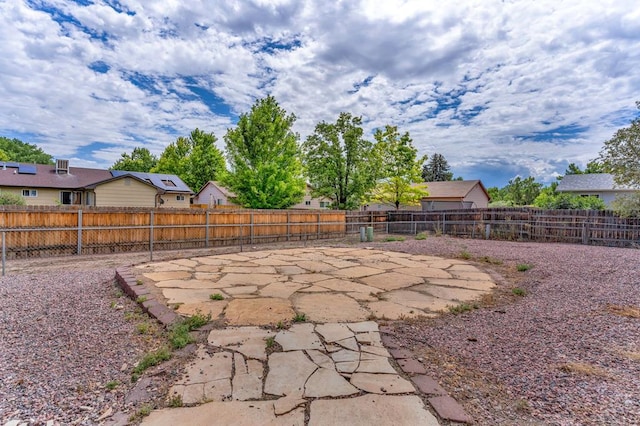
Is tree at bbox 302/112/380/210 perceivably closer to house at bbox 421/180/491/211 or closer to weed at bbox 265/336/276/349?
house at bbox 421/180/491/211

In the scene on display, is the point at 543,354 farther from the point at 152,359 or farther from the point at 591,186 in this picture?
the point at 591,186

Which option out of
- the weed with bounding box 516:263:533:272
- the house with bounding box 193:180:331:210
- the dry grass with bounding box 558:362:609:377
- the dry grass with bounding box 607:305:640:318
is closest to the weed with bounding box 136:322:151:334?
the dry grass with bounding box 558:362:609:377

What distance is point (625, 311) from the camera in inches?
141

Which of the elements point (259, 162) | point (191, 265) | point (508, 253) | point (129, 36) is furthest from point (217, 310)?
point (259, 162)

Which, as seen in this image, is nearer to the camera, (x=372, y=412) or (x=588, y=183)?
(x=372, y=412)

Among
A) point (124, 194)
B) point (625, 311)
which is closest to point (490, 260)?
point (625, 311)

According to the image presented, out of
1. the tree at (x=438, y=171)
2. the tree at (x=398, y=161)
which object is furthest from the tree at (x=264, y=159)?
the tree at (x=438, y=171)

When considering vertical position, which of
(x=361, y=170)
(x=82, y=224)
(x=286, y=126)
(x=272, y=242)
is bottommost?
(x=272, y=242)

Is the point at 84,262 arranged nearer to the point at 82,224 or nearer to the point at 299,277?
the point at 82,224

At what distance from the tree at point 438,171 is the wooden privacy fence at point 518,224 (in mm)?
28842

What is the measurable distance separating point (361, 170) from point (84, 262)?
1371 centimetres

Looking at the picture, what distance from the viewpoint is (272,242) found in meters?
12.4

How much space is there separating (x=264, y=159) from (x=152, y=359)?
14.2 metres

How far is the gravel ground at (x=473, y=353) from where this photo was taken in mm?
1779
